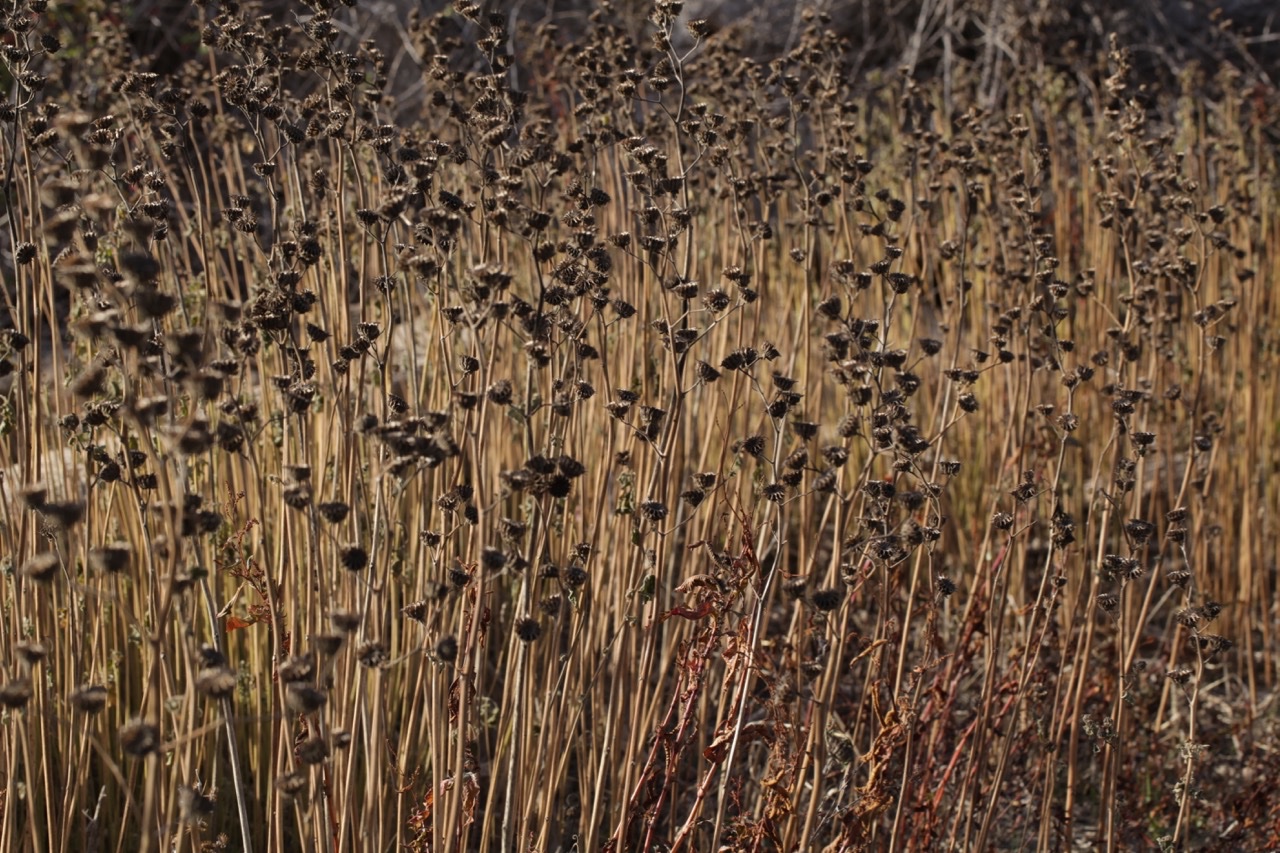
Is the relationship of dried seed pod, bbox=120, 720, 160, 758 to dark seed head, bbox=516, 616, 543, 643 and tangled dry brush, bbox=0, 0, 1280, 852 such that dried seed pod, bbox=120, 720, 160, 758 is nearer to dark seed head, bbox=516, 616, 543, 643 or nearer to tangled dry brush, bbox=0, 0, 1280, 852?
tangled dry brush, bbox=0, 0, 1280, 852

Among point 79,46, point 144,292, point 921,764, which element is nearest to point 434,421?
point 144,292

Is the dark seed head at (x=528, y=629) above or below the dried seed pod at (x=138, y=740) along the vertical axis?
below

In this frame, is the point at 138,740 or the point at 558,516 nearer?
the point at 138,740

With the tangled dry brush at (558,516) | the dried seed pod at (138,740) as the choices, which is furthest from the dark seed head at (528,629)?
the dried seed pod at (138,740)

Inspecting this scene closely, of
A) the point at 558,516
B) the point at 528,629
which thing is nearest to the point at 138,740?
the point at 528,629

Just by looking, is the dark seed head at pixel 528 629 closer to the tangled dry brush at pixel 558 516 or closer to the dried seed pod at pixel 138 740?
the tangled dry brush at pixel 558 516

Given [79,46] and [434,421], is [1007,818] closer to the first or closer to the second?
[434,421]

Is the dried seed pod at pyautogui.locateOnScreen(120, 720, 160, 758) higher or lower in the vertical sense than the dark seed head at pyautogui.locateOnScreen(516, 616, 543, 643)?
higher

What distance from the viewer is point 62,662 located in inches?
82.0

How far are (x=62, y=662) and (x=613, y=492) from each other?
107cm

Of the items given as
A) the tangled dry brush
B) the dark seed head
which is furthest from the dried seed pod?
the dark seed head

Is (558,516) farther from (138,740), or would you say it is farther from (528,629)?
(138,740)

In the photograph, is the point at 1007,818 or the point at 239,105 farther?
the point at 1007,818

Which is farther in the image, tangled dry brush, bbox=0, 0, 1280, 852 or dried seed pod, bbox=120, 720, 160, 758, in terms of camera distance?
tangled dry brush, bbox=0, 0, 1280, 852
